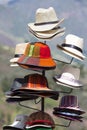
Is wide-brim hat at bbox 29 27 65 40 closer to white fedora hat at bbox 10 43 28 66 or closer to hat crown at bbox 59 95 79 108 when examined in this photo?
white fedora hat at bbox 10 43 28 66

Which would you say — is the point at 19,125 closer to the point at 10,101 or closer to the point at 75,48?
the point at 10,101

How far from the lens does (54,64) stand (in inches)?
115

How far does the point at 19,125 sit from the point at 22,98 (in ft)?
0.51

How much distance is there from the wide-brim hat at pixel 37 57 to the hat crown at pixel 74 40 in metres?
0.19

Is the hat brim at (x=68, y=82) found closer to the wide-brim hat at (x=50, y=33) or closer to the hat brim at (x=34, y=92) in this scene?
the hat brim at (x=34, y=92)

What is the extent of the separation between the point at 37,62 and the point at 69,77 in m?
0.25

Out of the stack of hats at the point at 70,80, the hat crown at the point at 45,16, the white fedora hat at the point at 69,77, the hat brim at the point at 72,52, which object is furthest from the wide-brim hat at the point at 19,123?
the hat crown at the point at 45,16

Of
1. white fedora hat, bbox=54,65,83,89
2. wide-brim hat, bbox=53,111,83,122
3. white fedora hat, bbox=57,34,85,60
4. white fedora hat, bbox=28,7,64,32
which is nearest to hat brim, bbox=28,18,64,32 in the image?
white fedora hat, bbox=28,7,64,32

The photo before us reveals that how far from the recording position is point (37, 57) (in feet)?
9.60

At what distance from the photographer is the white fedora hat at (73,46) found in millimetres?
3057

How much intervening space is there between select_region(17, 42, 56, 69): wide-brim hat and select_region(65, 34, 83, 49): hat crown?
19cm

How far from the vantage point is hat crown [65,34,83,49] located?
3.12 meters

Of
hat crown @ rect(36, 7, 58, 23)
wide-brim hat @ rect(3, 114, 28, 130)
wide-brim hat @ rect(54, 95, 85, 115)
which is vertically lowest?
wide-brim hat @ rect(3, 114, 28, 130)

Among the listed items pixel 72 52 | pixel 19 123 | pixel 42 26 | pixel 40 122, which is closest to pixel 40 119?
pixel 40 122
